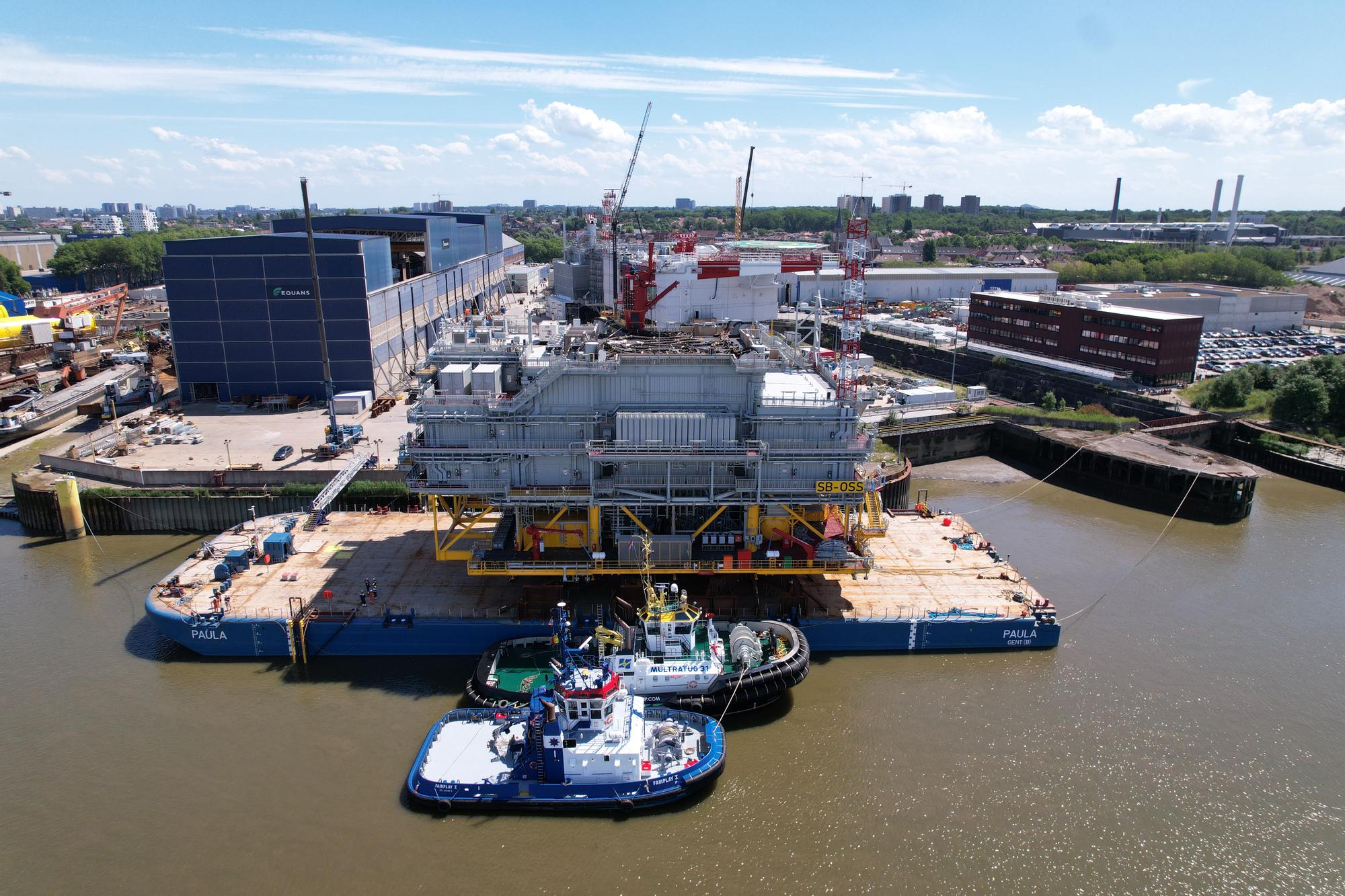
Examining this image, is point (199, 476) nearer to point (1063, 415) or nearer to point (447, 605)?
point (447, 605)

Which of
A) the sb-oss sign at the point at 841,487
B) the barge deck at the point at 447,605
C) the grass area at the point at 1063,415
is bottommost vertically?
the barge deck at the point at 447,605

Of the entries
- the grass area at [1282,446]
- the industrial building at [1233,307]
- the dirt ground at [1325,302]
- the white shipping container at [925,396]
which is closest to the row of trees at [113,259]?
the white shipping container at [925,396]

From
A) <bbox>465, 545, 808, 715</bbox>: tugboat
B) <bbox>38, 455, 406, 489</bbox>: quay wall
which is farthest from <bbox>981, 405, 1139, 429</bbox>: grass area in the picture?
<bbox>38, 455, 406, 489</bbox>: quay wall

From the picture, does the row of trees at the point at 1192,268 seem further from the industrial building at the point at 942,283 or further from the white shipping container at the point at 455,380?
the white shipping container at the point at 455,380

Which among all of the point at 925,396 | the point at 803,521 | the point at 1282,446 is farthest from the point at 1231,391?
the point at 803,521

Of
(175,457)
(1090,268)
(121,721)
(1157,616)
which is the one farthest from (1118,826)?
(1090,268)

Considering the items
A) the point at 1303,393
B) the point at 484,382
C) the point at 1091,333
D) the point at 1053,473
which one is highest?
the point at 484,382

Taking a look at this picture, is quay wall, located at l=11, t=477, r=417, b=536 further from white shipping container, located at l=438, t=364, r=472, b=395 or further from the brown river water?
white shipping container, located at l=438, t=364, r=472, b=395
